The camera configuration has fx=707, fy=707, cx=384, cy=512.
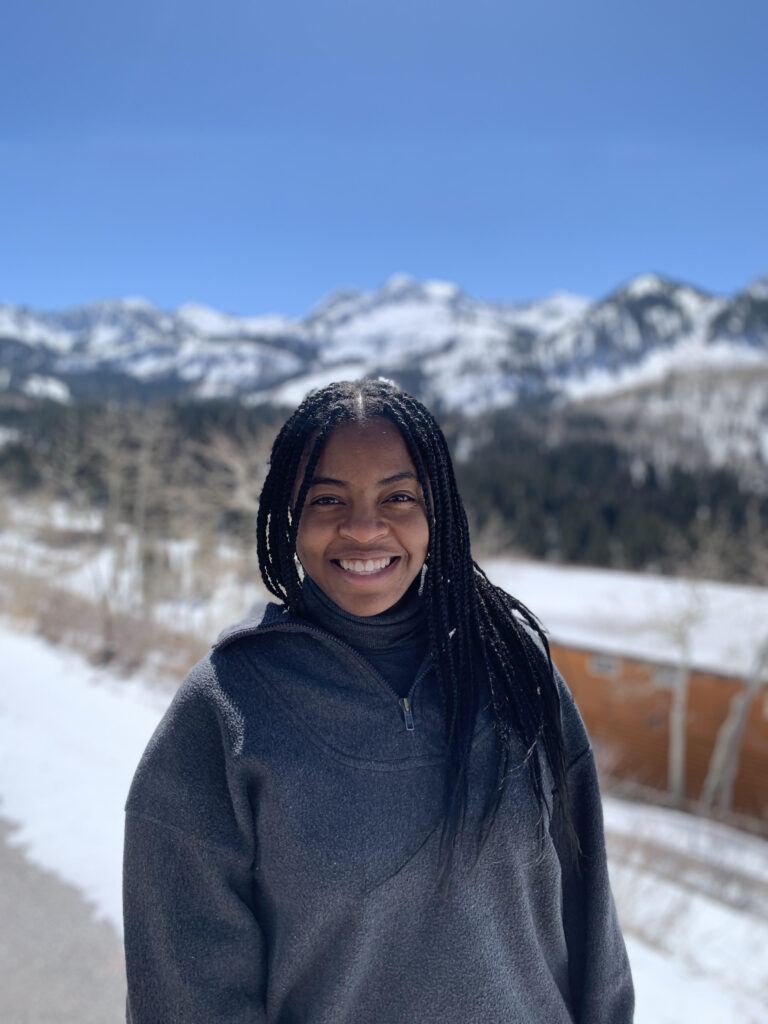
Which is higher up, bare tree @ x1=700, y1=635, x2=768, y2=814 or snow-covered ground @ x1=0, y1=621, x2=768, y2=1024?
snow-covered ground @ x1=0, y1=621, x2=768, y2=1024

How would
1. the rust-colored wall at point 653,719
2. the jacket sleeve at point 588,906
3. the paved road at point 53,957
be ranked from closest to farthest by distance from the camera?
the jacket sleeve at point 588,906 < the paved road at point 53,957 < the rust-colored wall at point 653,719

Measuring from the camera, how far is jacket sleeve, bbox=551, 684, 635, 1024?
1468 millimetres

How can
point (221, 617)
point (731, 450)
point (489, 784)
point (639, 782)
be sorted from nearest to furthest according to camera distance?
point (489, 784)
point (639, 782)
point (221, 617)
point (731, 450)

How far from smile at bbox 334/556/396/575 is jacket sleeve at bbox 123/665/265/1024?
1.07 feet

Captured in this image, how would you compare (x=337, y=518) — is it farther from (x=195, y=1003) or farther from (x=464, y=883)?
(x=195, y=1003)

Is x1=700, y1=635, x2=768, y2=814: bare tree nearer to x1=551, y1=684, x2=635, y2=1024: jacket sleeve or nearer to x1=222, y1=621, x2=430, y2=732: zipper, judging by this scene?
x1=551, y1=684, x2=635, y2=1024: jacket sleeve

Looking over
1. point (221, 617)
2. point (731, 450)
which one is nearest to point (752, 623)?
point (221, 617)

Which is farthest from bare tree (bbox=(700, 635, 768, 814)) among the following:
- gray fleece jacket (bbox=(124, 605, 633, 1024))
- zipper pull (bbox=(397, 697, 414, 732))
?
zipper pull (bbox=(397, 697, 414, 732))

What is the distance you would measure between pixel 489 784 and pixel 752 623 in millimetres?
19406

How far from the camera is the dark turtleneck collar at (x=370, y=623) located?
134 centimetres

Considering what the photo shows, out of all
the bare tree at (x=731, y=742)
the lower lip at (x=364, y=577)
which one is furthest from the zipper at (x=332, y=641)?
the bare tree at (x=731, y=742)

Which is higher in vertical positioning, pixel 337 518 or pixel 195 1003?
pixel 337 518

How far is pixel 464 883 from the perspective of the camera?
127 cm

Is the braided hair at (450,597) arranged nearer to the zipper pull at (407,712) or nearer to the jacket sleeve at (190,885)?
the zipper pull at (407,712)
